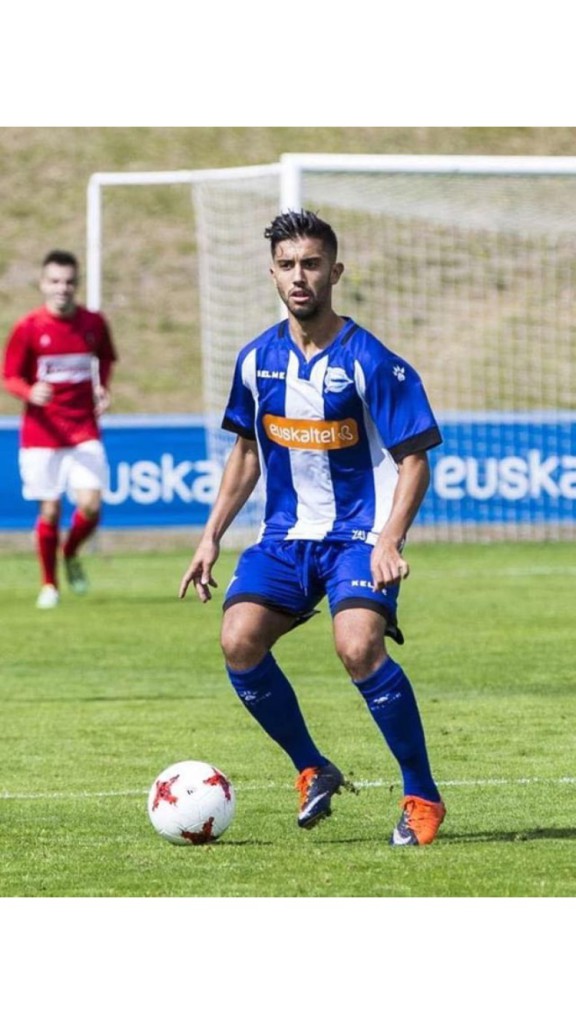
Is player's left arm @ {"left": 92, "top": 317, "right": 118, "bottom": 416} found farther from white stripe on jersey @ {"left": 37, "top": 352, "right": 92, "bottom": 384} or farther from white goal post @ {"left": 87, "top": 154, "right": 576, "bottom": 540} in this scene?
white goal post @ {"left": 87, "top": 154, "right": 576, "bottom": 540}

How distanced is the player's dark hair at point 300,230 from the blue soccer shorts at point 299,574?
38.9 inches

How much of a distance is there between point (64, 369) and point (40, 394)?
1.13 m

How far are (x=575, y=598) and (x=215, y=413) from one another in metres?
5.89

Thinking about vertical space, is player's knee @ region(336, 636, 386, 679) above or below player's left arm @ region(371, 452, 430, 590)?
below

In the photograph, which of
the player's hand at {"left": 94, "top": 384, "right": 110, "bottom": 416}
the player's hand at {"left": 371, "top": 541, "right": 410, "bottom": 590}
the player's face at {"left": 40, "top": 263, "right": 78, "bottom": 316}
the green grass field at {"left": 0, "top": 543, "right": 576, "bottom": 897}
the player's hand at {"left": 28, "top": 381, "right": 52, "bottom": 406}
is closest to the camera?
the green grass field at {"left": 0, "top": 543, "right": 576, "bottom": 897}

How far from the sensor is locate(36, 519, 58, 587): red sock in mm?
15523

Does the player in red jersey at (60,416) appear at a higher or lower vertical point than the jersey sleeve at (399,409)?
lower

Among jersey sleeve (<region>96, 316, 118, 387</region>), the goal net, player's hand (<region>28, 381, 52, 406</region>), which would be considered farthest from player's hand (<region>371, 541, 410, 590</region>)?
the goal net

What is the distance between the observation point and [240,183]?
20.8 m

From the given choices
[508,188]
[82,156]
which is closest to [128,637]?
[508,188]

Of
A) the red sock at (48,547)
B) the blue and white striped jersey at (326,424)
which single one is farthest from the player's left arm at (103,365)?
the blue and white striped jersey at (326,424)

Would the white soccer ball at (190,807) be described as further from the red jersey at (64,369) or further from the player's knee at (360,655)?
the red jersey at (64,369)

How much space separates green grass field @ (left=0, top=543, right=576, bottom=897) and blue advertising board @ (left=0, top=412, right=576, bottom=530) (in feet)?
11.2

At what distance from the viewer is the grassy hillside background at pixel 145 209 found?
29.6 meters
